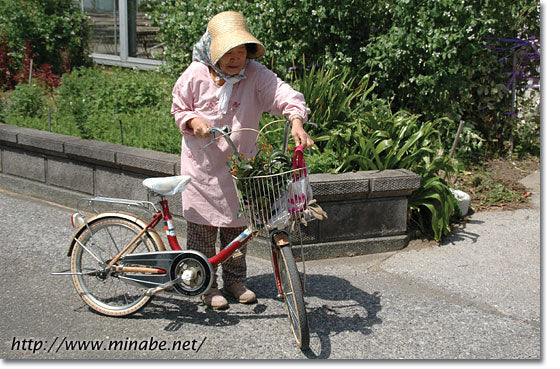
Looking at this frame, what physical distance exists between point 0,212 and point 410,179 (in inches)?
144

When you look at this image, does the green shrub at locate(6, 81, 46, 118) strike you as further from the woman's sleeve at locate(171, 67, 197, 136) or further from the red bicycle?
the woman's sleeve at locate(171, 67, 197, 136)

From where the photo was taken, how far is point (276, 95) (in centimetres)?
397

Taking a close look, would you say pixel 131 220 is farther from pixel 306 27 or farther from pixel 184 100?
pixel 306 27

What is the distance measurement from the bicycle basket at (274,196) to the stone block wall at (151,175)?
4.11ft

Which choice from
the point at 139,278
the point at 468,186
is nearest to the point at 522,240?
the point at 468,186

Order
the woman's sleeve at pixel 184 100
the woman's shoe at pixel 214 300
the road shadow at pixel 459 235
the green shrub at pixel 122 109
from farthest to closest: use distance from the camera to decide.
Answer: the green shrub at pixel 122 109 < the road shadow at pixel 459 235 < the woman's shoe at pixel 214 300 < the woman's sleeve at pixel 184 100

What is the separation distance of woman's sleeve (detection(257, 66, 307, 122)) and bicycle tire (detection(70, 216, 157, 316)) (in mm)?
1081

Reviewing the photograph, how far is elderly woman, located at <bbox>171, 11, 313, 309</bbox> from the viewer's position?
3.83 metres

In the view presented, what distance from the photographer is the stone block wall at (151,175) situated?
16.7ft

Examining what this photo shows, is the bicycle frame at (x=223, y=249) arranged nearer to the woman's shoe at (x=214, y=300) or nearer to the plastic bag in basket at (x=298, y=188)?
the woman's shoe at (x=214, y=300)

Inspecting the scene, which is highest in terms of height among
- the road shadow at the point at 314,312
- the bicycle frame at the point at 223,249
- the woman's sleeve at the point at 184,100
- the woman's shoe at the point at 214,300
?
the woman's sleeve at the point at 184,100

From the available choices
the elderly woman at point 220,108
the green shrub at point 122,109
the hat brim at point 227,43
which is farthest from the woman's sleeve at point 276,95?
the green shrub at point 122,109

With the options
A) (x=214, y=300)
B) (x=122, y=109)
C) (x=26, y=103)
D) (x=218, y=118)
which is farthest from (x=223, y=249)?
(x=26, y=103)

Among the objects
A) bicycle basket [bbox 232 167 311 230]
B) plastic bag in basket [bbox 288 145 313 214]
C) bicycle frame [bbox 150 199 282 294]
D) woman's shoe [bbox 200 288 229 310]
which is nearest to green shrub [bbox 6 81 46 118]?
bicycle frame [bbox 150 199 282 294]
